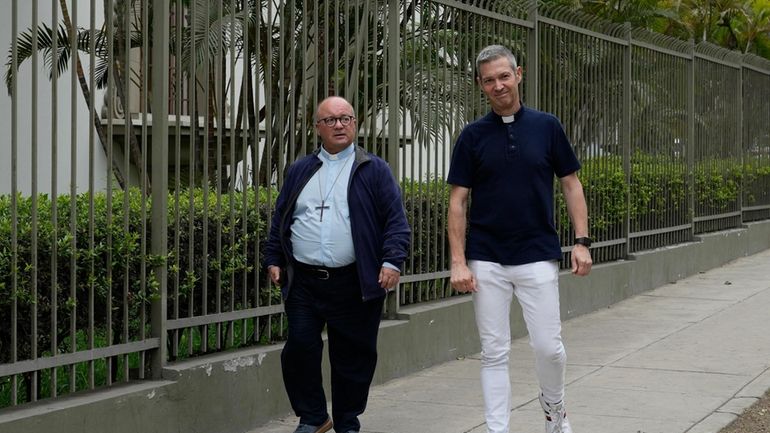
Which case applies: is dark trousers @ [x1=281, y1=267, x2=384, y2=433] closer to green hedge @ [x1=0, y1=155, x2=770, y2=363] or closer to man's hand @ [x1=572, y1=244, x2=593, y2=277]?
green hedge @ [x1=0, y1=155, x2=770, y2=363]

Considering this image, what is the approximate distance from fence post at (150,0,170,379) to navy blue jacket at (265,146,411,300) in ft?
1.79

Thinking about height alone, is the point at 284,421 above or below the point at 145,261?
below

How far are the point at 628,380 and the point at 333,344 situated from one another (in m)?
2.97

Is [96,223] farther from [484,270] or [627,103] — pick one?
[627,103]

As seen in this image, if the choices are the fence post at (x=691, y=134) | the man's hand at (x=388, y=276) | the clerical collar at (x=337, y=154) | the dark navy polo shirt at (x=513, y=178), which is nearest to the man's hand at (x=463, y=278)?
the dark navy polo shirt at (x=513, y=178)

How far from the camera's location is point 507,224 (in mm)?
6211

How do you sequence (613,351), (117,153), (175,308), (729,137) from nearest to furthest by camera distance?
1. (175,308)
2. (117,153)
3. (613,351)
4. (729,137)

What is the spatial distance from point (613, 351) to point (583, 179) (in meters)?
2.93

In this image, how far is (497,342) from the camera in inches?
243

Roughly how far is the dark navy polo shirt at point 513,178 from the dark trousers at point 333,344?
27.2 inches

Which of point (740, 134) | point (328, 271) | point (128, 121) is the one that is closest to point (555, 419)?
point (328, 271)

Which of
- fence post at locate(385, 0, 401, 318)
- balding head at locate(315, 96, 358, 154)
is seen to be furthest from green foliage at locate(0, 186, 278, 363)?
fence post at locate(385, 0, 401, 318)

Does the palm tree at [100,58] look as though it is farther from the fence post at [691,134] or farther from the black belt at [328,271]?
the fence post at [691,134]

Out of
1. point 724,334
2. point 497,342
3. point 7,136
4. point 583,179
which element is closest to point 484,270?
point 497,342
